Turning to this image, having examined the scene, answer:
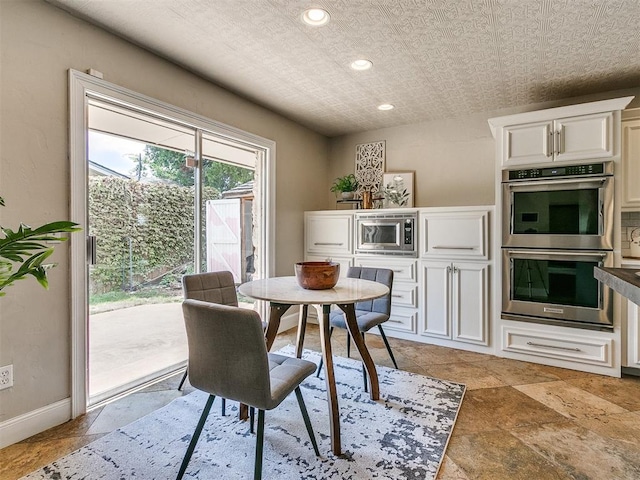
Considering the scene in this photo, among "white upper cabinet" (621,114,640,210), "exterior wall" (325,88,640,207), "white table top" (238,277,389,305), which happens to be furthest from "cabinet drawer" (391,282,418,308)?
"white upper cabinet" (621,114,640,210)

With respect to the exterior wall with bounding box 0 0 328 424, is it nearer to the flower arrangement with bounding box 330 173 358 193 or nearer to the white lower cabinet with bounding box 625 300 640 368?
the flower arrangement with bounding box 330 173 358 193

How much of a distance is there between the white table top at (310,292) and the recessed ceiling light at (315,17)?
5.41 feet

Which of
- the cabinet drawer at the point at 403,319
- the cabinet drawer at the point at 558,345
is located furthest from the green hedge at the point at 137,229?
the cabinet drawer at the point at 558,345

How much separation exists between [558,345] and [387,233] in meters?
1.80

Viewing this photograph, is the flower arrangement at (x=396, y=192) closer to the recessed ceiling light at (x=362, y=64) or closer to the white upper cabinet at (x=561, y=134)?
the white upper cabinet at (x=561, y=134)

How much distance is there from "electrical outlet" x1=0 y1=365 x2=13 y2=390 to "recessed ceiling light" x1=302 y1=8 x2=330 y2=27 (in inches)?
101

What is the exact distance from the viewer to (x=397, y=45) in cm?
232

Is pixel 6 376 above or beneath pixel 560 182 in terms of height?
beneath

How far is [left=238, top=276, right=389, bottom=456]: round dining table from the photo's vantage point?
173 centimetres

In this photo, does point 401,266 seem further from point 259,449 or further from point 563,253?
point 259,449

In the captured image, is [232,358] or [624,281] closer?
[624,281]

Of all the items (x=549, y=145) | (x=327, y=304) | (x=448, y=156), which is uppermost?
(x=448, y=156)

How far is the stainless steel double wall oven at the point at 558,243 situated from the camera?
2660 millimetres

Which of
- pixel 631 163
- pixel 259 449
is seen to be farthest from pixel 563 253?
pixel 259 449
